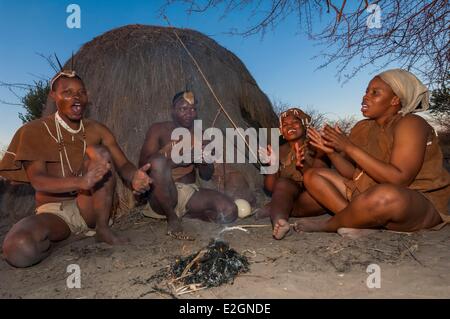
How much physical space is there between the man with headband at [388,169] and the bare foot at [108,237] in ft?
4.52

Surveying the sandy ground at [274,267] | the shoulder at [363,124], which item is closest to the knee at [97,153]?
the sandy ground at [274,267]

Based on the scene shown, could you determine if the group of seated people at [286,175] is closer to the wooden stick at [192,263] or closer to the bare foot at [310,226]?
the bare foot at [310,226]

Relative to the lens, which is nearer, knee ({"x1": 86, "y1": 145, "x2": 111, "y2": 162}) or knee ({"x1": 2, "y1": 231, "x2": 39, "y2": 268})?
knee ({"x1": 2, "y1": 231, "x2": 39, "y2": 268})

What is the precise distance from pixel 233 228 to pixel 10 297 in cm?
171

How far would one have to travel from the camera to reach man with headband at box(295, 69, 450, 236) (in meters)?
Answer: 2.42

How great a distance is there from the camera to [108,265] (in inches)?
96.9

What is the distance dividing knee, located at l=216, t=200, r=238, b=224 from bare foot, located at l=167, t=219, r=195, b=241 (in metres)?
0.56

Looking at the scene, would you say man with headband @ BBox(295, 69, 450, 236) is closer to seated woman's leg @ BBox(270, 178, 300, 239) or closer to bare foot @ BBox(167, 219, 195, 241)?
seated woman's leg @ BBox(270, 178, 300, 239)

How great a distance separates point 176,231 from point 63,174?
3.35ft

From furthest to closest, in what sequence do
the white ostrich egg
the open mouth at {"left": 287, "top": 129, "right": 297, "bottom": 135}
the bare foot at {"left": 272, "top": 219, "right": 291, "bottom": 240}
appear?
1. the white ostrich egg
2. the open mouth at {"left": 287, "top": 129, "right": 297, "bottom": 135}
3. the bare foot at {"left": 272, "top": 219, "right": 291, "bottom": 240}

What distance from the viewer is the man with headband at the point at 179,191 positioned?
10.8 ft

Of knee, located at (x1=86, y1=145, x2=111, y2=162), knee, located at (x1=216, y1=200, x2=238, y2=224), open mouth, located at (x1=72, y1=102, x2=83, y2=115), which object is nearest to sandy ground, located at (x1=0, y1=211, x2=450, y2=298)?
knee, located at (x1=216, y1=200, x2=238, y2=224)

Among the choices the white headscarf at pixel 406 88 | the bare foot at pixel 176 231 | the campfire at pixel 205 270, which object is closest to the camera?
the campfire at pixel 205 270
